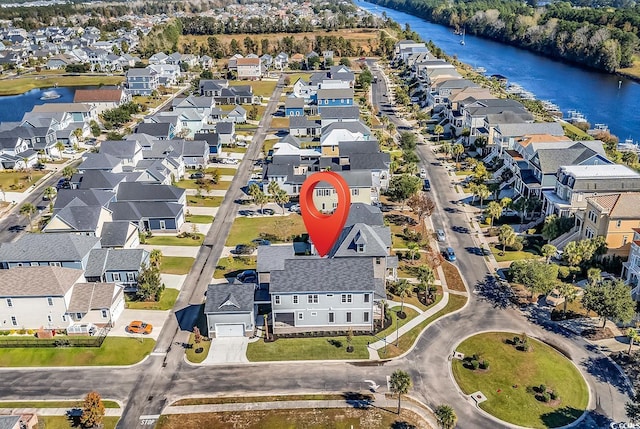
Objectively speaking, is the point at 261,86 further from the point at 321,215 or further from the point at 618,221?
the point at 321,215

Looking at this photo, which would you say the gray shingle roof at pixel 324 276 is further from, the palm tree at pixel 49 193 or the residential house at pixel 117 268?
the palm tree at pixel 49 193

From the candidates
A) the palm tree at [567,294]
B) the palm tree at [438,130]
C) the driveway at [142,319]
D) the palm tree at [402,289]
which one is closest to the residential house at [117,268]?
the driveway at [142,319]

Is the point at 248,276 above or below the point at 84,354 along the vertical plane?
above

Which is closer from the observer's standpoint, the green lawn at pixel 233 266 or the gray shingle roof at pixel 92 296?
the gray shingle roof at pixel 92 296

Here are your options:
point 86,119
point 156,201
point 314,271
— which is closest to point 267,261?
point 314,271

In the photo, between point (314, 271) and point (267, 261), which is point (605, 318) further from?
point (267, 261)

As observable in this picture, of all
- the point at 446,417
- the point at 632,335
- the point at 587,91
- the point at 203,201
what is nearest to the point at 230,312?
the point at 446,417

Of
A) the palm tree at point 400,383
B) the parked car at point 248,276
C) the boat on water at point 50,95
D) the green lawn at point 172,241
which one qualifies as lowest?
the boat on water at point 50,95
